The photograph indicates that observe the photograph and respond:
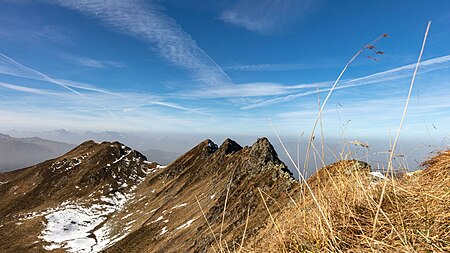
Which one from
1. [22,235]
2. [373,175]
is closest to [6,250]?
[22,235]

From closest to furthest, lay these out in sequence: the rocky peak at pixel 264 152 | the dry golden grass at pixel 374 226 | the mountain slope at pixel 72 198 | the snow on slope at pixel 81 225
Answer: the dry golden grass at pixel 374 226
the rocky peak at pixel 264 152
the snow on slope at pixel 81 225
the mountain slope at pixel 72 198

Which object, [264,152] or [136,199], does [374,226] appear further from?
[136,199]

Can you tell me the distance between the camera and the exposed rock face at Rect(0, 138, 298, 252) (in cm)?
4644

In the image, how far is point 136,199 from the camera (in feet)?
336

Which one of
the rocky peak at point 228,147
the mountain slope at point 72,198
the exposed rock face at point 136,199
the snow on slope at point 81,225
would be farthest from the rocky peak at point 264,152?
the snow on slope at point 81,225

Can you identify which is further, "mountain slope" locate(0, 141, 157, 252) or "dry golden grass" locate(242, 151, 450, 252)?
"mountain slope" locate(0, 141, 157, 252)

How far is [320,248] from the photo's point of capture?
2.65 metres

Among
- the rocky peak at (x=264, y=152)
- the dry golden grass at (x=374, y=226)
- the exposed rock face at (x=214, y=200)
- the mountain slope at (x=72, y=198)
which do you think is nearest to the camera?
Answer: the dry golden grass at (x=374, y=226)

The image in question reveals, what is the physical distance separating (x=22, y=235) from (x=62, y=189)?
34.4m

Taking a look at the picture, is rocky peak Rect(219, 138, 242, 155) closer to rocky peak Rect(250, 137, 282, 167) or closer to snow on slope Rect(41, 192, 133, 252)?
rocky peak Rect(250, 137, 282, 167)

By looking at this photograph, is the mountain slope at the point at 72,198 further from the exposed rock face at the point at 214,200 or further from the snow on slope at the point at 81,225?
the exposed rock face at the point at 214,200

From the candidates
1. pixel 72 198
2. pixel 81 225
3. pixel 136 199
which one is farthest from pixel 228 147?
pixel 72 198

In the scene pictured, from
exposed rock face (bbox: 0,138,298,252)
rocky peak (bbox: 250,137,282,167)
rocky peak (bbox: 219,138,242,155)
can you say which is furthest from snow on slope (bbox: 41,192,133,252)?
rocky peak (bbox: 250,137,282,167)

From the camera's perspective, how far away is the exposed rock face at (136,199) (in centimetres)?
4644
